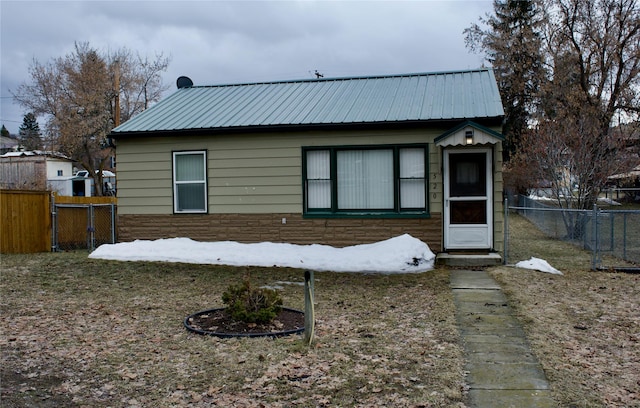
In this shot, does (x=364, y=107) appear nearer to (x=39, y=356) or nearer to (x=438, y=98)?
(x=438, y=98)

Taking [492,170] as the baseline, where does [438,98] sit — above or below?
above

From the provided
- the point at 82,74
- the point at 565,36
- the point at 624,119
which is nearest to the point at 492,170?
the point at 565,36

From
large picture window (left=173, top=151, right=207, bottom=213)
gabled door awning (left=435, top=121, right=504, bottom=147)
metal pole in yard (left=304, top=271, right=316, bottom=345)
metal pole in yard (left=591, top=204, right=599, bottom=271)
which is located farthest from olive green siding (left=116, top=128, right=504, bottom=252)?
metal pole in yard (left=304, top=271, right=316, bottom=345)

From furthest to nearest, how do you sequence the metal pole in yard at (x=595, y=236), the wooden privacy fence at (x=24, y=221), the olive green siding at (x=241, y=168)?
the wooden privacy fence at (x=24, y=221) → the olive green siding at (x=241, y=168) → the metal pole in yard at (x=595, y=236)

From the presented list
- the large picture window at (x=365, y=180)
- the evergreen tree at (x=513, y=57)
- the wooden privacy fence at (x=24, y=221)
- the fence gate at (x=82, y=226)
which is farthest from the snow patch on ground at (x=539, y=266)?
the evergreen tree at (x=513, y=57)

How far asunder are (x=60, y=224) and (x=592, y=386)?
14.3m

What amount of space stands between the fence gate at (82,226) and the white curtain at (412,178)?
8.84m

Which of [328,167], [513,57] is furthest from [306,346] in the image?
[513,57]

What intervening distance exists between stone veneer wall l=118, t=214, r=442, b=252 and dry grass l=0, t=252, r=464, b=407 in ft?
7.14

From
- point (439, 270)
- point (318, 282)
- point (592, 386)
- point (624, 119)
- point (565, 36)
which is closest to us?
point (592, 386)

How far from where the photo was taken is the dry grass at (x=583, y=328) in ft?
15.6

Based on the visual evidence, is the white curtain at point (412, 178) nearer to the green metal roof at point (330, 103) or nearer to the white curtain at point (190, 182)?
the green metal roof at point (330, 103)

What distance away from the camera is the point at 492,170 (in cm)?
1140

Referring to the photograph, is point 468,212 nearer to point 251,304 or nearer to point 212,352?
point 251,304
